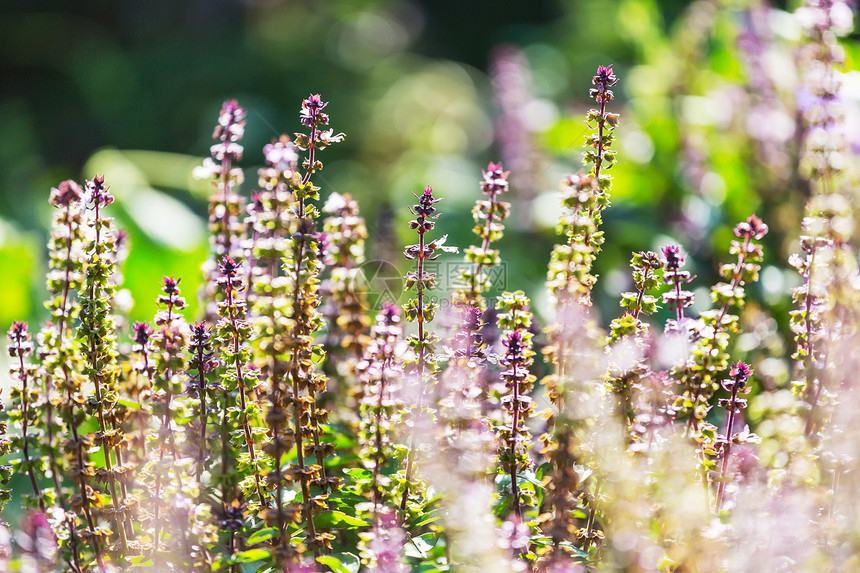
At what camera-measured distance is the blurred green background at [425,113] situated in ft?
11.2

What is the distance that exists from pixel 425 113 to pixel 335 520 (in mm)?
5969

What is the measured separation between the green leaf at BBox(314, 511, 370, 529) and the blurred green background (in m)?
0.83

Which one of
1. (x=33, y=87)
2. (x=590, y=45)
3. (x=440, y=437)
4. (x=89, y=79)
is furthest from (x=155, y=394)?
(x=33, y=87)

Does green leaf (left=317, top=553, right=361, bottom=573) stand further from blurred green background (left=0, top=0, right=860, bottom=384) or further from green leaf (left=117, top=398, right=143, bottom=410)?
blurred green background (left=0, top=0, right=860, bottom=384)

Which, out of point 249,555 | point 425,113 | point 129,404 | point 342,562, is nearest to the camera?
point 249,555

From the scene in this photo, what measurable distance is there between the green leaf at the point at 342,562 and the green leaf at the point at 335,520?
5 centimetres

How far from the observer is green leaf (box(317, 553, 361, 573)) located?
1.24m

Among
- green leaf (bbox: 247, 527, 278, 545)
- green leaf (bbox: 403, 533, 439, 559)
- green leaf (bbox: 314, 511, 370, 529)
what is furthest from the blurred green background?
green leaf (bbox: 247, 527, 278, 545)

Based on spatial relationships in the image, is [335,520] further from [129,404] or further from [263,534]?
[129,404]

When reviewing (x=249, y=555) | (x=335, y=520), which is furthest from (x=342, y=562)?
(x=249, y=555)

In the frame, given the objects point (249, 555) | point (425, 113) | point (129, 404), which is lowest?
point (249, 555)

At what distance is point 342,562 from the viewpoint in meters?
1.37

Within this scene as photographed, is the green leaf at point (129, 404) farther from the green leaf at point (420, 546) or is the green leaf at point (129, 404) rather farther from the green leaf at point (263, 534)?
the green leaf at point (420, 546)

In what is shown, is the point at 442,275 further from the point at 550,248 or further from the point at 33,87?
the point at 33,87
